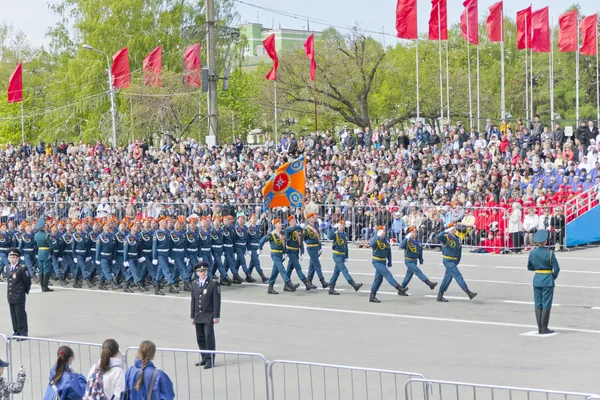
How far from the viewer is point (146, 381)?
8016mm

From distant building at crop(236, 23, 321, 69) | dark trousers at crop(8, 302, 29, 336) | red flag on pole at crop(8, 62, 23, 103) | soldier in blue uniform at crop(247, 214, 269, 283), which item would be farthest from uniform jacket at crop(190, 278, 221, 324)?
distant building at crop(236, 23, 321, 69)

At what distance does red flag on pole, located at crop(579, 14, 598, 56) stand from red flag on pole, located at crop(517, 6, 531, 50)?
2035 millimetres

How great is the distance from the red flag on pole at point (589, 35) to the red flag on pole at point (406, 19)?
628cm

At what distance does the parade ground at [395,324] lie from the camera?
1221 cm

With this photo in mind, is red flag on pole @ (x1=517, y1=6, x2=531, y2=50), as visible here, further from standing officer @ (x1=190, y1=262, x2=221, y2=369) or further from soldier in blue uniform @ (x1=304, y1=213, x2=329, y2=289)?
standing officer @ (x1=190, y1=262, x2=221, y2=369)

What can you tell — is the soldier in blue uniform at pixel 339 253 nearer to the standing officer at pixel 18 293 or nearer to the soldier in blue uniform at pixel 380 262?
the soldier in blue uniform at pixel 380 262

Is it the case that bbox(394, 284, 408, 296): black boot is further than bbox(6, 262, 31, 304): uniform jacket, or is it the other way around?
bbox(394, 284, 408, 296): black boot

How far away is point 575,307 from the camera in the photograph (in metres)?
16.6

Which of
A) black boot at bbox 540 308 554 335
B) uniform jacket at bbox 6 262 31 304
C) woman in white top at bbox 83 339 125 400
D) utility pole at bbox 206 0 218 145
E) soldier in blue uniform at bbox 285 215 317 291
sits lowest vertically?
black boot at bbox 540 308 554 335

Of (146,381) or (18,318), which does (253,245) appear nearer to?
(18,318)

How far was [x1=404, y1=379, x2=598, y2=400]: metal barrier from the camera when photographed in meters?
7.31

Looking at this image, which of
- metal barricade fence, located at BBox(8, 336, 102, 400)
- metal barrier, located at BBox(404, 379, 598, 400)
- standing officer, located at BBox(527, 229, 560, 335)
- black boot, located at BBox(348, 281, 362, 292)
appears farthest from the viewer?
black boot, located at BBox(348, 281, 362, 292)

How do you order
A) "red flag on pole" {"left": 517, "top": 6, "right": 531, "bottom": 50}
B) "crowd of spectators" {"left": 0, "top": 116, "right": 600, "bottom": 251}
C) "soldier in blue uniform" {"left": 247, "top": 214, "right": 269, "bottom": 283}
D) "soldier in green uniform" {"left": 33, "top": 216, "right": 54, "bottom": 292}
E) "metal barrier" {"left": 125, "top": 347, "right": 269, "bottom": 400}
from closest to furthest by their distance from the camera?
1. "metal barrier" {"left": 125, "top": 347, "right": 269, "bottom": 400}
2. "soldier in green uniform" {"left": 33, "top": 216, "right": 54, "bottom": 292}
3. "soldier in blue uniform" {"left": 247, "top": 214, "right": 269, "bottom": 283}
4. "crowd of spectators" {"left": 0, "top": 116, "right": 600, "bottom": 251}
5. "red flag on pole" {"left": 517, "top": 6, "right": 531, "bottom": 50}

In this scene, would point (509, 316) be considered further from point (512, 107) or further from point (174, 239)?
point (512, 107)
